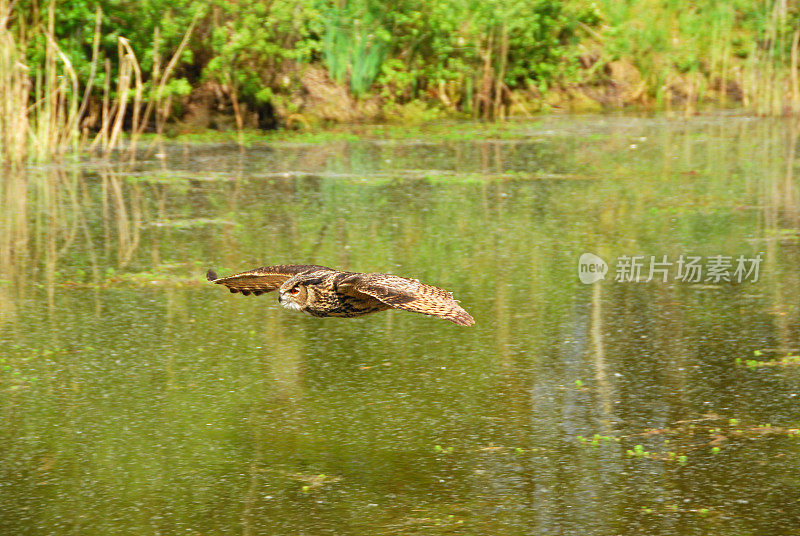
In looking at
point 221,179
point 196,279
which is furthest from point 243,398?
point 221,179

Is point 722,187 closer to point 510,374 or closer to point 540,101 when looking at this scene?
point 510,374

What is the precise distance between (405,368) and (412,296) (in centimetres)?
157

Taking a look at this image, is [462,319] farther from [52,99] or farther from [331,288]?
[52,99]

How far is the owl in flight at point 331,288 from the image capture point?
4293 mm

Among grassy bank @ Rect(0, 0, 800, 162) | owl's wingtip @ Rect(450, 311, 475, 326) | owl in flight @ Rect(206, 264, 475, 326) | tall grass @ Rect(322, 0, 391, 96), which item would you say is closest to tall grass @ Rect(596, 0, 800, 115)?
grassy bank @ Rect(0, 0, 800, 162)

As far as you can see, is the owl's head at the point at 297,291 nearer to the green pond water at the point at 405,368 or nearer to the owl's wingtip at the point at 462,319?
the green pond water at the point at 405,368

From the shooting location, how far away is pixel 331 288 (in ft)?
16.3

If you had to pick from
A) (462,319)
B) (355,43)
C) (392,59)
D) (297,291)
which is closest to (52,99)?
(355,43)

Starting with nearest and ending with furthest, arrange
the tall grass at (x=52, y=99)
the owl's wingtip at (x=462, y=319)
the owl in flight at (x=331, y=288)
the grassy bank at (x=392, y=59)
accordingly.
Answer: the owl's wingtip at (x=462, y=319) → the owl in flight at (x=331, y=288) → the tall grass at (x=52, y=99) → the grassy bank at (x=392, y=59)

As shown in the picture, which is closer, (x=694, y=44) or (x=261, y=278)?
(x=261, y=278)

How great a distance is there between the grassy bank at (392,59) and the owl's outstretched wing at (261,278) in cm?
821

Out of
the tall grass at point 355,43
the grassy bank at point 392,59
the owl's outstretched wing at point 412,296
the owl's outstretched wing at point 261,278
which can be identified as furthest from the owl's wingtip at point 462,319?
the tall grass at point 355,43

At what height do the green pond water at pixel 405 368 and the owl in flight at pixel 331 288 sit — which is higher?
the owl in flight at pixel 331 288

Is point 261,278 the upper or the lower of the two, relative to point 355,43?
lower
